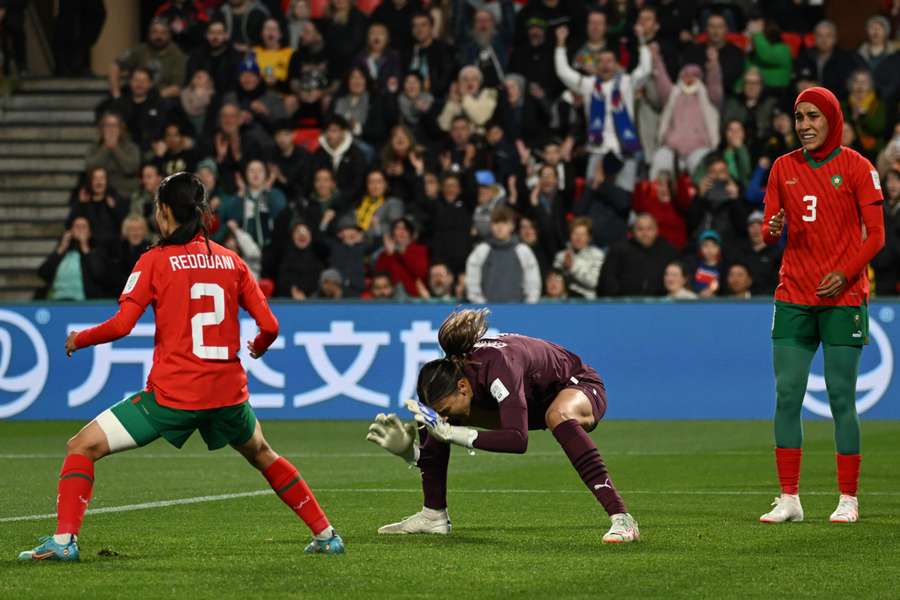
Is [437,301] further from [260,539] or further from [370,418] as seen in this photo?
[260,539]

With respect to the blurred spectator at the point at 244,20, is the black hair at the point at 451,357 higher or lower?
lower

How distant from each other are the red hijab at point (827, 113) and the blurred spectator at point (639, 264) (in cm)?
941

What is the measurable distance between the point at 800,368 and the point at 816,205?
2.85 ft

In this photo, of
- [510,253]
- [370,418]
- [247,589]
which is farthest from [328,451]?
[247,589]

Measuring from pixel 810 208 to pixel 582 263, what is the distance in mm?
9957

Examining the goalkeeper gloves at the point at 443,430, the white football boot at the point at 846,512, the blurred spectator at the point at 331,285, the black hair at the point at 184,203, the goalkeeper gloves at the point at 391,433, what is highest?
the black hair at the point at 184,203

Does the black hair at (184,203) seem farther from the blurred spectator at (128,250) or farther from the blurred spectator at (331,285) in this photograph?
the blurred spectator at (128,250)

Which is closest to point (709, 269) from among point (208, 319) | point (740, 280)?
point (740, 280)

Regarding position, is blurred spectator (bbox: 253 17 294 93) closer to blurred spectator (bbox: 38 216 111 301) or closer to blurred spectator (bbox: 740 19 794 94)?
blurred spectator (bbox: 38 216 111 301)

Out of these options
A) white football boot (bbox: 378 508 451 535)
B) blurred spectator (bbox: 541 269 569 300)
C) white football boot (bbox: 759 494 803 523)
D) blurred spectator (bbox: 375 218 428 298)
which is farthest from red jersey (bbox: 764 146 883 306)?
blurred spectator (bbox: 375 218 428 298)

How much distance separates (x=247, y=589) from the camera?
22.6 ft

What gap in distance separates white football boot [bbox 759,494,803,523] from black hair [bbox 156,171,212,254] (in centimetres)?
343

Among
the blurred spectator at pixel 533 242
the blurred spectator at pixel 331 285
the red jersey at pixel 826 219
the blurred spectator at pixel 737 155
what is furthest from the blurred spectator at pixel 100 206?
the red jersey at pixel 826 219

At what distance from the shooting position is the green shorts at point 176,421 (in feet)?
24.9
